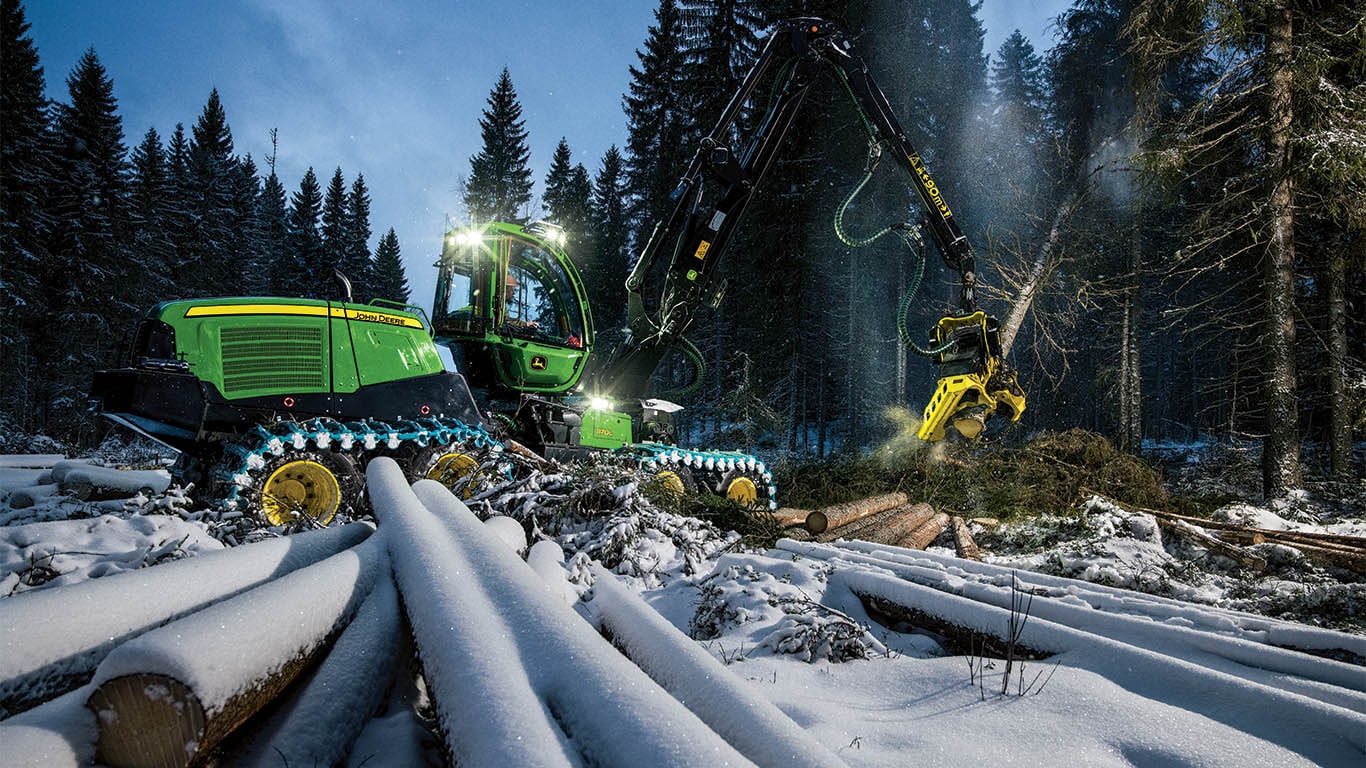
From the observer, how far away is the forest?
9.49 m

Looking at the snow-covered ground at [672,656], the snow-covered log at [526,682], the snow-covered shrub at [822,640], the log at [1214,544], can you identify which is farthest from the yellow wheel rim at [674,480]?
the log at [1214,544]

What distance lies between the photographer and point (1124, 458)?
8898 mm

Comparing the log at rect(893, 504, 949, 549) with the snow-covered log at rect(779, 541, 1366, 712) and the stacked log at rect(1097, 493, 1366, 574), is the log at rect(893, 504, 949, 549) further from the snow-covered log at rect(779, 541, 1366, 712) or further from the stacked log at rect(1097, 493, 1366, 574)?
the stacked log at rect(1097, 493, 1366, 574)

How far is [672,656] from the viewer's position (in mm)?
1859

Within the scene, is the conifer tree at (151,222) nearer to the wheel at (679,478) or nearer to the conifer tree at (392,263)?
the conifer tree at (392,263)

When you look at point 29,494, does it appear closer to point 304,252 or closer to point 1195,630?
point 1195,630

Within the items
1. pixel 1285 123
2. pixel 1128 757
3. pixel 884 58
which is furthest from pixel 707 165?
pixel 884 58

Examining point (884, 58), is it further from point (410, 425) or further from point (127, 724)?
point (127, 724)

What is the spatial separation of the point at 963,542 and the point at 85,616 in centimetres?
697

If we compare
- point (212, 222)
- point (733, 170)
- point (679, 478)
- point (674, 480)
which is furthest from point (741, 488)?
point (212, 222)

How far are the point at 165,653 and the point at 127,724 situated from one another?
16 cm

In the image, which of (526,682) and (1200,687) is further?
(1200,687)

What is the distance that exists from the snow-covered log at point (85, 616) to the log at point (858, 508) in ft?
17.8

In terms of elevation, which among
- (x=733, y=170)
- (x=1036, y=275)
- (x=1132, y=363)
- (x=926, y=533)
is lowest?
(x=926, y=533)
